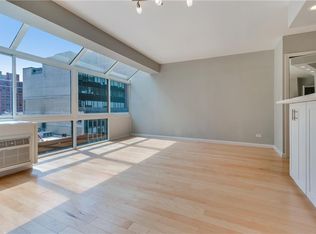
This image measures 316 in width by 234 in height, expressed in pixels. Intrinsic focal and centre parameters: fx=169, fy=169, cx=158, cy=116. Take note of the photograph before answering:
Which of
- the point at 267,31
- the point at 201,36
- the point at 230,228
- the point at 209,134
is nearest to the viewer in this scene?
the point at 230,228

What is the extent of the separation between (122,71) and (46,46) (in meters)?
2.83

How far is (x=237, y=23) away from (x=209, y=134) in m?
3.13

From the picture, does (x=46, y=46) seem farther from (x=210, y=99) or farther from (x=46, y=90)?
(x=210, y=99)

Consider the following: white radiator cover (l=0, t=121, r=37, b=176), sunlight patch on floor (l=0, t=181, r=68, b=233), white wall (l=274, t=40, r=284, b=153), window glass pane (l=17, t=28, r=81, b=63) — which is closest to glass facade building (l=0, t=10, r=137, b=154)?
window glass pane (l=17, t=28, r=81, b=63)

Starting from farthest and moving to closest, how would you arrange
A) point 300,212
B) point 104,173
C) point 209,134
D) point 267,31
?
point 209,134 → point 267,31 → point 104,173 → point 300,212

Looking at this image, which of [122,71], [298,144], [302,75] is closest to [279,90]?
[302,75]

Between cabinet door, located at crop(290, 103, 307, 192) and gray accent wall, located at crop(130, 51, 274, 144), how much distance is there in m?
2.43

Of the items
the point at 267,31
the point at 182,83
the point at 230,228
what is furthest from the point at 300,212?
the point at 182,83

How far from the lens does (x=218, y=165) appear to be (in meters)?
3.19

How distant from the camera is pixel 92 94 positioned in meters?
5.15

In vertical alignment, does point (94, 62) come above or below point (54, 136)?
above

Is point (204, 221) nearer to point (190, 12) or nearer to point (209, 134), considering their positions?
point (190, 12)

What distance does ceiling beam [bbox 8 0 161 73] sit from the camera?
2373mm

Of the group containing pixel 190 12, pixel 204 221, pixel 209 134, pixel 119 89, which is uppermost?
pixel 190 12
